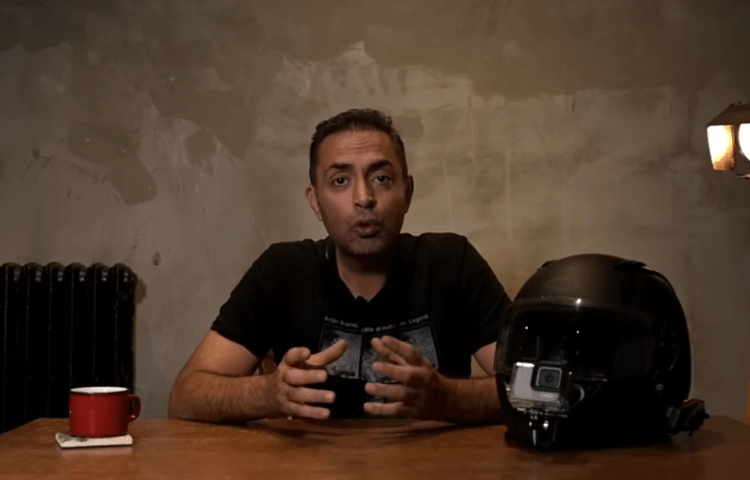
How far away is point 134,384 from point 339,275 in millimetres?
1510

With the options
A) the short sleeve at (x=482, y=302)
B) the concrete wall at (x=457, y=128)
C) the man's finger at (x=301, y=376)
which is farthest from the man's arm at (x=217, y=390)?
the concrete wall at (x=457, y=128)

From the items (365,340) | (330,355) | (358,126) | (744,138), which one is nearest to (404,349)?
(330,355)

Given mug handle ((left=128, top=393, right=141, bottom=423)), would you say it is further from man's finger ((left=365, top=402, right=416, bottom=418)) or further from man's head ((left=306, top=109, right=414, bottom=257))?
man's head ((left=306, top=109, right=414, bottom=257))

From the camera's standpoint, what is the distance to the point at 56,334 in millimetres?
3248

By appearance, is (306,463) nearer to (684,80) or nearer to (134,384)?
(134,384)

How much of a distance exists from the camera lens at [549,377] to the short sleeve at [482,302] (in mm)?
640

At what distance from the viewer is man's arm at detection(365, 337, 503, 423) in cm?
148

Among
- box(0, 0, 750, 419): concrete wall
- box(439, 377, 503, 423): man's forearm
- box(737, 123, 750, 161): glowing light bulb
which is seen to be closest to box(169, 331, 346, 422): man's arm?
box(439, 377, 503, 423): man's forearm

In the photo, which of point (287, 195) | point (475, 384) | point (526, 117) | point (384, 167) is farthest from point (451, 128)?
point (475, 384)

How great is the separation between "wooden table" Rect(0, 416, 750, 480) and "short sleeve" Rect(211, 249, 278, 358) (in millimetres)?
428

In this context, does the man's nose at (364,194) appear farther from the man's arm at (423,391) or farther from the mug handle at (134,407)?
the mug handle at (134,407)

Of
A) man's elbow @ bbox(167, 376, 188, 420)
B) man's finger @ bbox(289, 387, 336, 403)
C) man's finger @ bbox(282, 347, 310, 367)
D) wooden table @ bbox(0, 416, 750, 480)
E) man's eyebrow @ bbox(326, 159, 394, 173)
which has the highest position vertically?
man's eyebrow @ bbox(326, 159, 394, 173)

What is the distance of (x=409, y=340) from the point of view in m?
2.03

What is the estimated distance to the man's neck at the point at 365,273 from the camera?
81.5 inches
